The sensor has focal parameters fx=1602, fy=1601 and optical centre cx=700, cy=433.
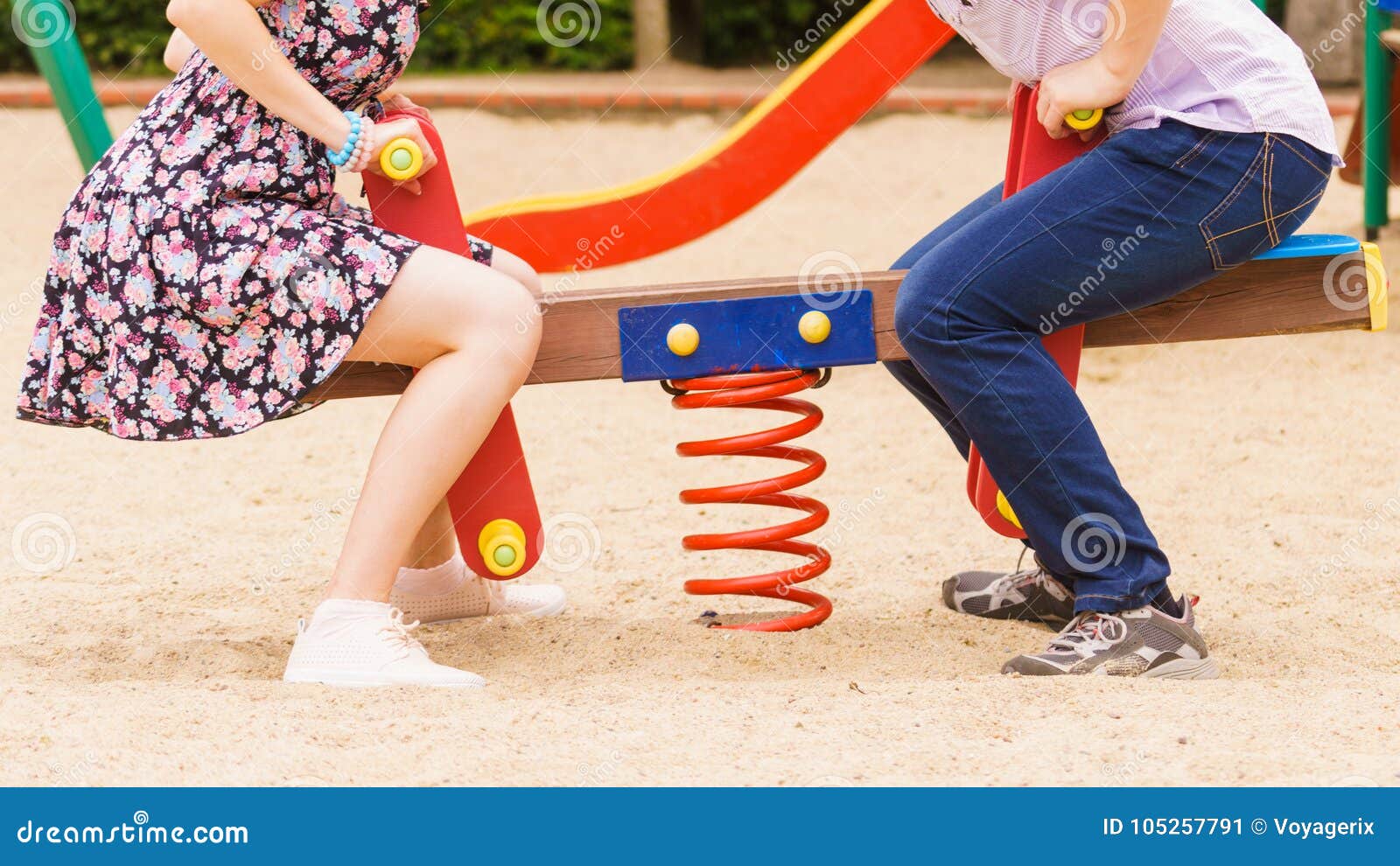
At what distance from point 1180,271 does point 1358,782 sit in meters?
0.81

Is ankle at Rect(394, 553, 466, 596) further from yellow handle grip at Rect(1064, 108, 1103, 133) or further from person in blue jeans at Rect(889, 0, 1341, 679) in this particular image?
yellow handle grip at Rect(1064, 108, 1103, 133)

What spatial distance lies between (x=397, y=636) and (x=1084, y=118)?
1.28 meters

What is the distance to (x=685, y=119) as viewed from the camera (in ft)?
28.7

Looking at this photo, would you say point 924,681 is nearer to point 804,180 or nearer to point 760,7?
point 804,180

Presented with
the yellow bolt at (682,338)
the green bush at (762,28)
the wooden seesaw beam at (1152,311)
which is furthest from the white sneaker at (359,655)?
the green bush at (762,28)

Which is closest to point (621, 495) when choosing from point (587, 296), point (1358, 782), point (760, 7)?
point (587, 296)

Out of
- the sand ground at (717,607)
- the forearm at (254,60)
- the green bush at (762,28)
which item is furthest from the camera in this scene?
the green bush at (762,28)

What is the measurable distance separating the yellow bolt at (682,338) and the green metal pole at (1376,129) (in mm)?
4030

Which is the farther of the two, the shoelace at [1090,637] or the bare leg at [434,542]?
the bare leg at [434,542]

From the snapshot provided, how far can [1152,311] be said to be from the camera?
2.53m

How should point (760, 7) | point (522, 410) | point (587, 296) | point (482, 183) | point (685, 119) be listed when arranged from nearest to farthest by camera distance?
point (587, 296) → point (522, 410) → point (482, 183) → point (685, 119) → point (760, 7)

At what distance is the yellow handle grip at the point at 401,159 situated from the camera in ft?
7.74

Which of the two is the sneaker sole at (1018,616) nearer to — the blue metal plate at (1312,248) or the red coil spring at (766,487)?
the red coil spring at (766,487)

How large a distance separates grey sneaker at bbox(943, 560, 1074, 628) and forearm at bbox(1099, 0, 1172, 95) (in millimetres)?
940
